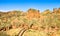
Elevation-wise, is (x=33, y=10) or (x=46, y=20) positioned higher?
(x=33, y=10)

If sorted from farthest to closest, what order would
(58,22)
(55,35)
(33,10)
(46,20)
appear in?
(33,10)
(46,20)
(58,22)
(55,35)

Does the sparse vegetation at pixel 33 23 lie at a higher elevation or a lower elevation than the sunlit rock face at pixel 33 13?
lower

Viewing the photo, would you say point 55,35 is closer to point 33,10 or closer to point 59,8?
point 33,10

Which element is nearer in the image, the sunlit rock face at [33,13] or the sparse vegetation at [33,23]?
the sparse vegetation at [33,23]

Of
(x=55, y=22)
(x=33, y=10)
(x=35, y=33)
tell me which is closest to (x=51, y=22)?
(x=55, y=22)

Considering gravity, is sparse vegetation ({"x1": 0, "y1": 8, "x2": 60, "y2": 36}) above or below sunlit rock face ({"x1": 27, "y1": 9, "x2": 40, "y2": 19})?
below

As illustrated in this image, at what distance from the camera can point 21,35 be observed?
66.9 metres

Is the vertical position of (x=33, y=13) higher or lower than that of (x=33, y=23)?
higher

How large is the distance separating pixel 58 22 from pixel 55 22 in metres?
3.53

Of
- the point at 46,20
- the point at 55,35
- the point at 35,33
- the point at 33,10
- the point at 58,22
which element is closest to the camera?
→ the point at 55,35

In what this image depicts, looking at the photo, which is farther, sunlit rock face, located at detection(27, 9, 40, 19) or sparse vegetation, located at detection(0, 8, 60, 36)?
sunlit rock face, located at detection(27, 9, 40, 19)

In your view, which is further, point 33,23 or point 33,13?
point 33,13

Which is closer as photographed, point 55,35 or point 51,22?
point 55,35

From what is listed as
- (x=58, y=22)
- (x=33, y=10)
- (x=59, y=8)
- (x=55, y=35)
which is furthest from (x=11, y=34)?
(x=59, y=8)
